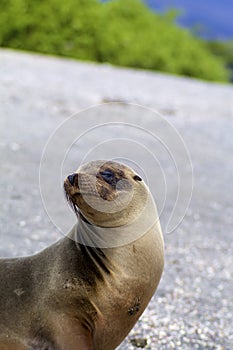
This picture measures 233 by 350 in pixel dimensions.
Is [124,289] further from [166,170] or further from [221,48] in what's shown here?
[221,48]

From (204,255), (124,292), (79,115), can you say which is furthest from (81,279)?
(204,255)

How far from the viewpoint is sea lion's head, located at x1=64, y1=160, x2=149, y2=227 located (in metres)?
2.21

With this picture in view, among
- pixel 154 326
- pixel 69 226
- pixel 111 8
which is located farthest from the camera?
pixel 111 8

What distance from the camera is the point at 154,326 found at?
3.52 meters

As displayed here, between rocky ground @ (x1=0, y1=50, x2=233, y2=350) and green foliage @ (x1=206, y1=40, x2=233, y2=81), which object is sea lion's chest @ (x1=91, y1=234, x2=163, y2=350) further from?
green foliage @ (x1=206, y1=40, x2=233, y2=81)

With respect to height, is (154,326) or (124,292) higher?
(124,292)

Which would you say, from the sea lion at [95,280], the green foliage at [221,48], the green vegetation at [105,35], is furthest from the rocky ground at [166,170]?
the green foliage at [221,48]

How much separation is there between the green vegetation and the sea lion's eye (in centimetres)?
1121

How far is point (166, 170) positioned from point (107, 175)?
13.8 feet

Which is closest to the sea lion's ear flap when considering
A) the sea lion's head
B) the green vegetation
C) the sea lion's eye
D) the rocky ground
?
the sea lion's head

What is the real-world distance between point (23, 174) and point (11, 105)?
7.71ft

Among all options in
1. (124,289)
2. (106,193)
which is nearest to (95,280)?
(124,289)

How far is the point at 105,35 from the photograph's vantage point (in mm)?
14633

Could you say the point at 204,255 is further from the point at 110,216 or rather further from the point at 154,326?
the point at 110,216
